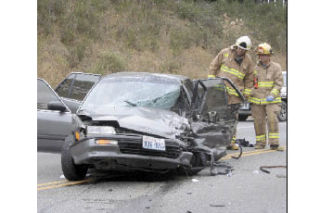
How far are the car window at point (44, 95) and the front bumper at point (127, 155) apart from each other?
160cm

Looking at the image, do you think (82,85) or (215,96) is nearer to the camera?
(215,96)

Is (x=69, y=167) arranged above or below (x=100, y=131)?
below

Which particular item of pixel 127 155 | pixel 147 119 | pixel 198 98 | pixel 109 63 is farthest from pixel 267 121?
pixel 109 63

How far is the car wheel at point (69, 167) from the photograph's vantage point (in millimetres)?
6590

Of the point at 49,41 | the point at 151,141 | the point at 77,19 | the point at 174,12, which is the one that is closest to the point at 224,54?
the point at 151,141

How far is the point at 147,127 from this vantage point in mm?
6367

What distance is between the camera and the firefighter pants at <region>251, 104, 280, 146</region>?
9.91m

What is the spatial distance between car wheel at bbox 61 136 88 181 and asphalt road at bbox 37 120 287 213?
0.34 ft

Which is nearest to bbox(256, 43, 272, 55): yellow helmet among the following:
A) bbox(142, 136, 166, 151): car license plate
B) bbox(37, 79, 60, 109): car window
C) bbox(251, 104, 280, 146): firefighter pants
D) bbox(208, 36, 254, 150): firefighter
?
bbox(208, 36, 254, 150): firefighter

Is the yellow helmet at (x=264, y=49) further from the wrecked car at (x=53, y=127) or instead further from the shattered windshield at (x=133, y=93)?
the wrecked car at (x=53, y=127)

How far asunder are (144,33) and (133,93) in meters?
20.4

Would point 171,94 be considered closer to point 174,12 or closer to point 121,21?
point 121,21

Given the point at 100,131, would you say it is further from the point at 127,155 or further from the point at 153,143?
the point at 153,143

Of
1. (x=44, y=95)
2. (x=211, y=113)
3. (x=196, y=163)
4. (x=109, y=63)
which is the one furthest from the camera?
(x=109, y=63)
